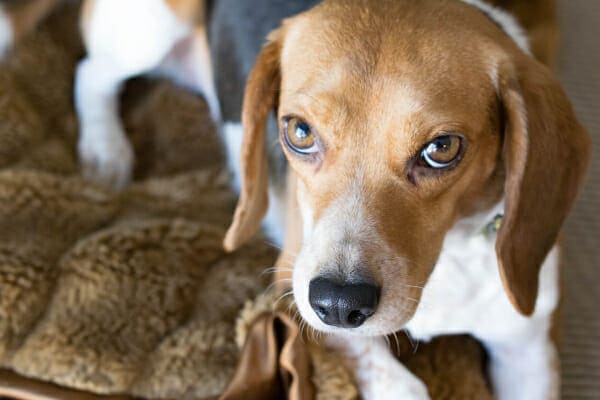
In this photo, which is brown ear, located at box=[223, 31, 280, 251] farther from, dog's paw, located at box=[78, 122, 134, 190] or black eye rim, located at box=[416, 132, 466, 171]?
dog's paw, located at box=[78, 122, 134, 190]

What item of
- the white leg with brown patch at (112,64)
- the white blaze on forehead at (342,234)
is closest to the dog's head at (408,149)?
the white blaze on forehead at (342,234)

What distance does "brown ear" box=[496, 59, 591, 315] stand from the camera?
154cm

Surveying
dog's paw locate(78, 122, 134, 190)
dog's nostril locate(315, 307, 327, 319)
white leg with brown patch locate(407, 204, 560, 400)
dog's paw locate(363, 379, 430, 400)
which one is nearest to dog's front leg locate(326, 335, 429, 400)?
dog's paw locate(363, 379, 430, 400)

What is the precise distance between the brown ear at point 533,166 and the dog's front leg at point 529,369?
349mm

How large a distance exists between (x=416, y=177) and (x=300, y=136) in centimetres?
26

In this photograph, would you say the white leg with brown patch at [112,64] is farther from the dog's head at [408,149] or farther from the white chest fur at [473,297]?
the white chest fur at [473,297]

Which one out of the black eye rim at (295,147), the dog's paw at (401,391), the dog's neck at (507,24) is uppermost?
the dog's neck at (507,24)

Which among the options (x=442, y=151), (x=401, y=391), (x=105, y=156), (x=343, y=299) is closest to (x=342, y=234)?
(x=343, y=299)

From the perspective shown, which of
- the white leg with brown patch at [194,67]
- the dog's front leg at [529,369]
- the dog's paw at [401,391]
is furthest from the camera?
the white leg with brown patch at [194,67]

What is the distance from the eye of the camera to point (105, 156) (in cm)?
260

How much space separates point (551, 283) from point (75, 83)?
1.81m

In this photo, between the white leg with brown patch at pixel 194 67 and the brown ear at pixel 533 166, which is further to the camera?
the white leg with brown patch at pixel 194 67

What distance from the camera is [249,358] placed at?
185 centimetres

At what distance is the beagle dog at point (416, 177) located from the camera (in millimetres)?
1458
